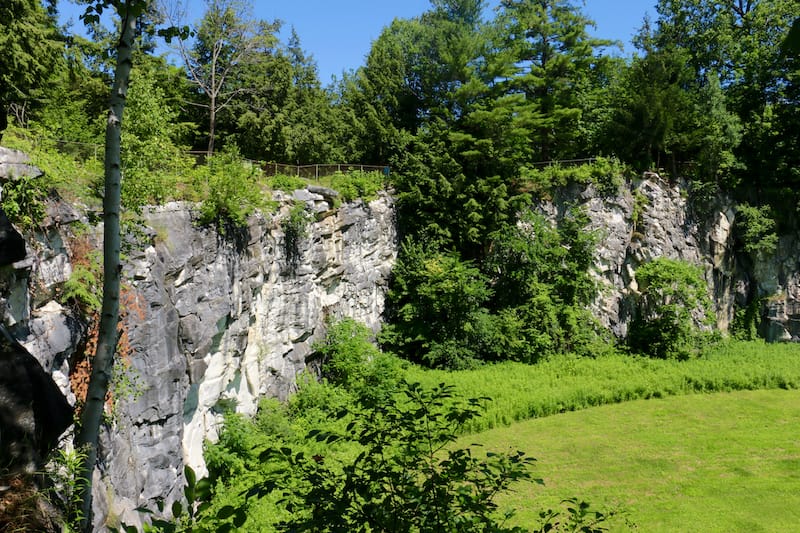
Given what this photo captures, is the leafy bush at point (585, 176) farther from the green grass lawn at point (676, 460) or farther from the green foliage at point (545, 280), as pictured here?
the green grass lawn at point (676, 460)

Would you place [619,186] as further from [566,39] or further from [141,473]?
[141,473]

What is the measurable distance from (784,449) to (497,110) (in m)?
12.5

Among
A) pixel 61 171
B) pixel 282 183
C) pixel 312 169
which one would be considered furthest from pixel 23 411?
pixel 312 169

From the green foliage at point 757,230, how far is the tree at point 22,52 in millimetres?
23238

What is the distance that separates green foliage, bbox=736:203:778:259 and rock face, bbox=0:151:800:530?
36 centimetres

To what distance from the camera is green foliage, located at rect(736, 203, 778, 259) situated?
19.4 meters

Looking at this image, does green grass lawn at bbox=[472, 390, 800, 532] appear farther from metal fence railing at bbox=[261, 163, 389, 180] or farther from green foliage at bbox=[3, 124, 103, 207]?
metal fence railing at bbox=[261, 163, 389, 180]

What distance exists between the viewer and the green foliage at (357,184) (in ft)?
53.6

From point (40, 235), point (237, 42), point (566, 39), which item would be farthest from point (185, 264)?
point (566, 39)

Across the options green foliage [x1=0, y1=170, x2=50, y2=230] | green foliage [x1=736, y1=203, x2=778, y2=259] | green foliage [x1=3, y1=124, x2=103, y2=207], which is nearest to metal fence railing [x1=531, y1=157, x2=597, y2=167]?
green foliage [x1=736, y1=203, x2=778, y2=259]

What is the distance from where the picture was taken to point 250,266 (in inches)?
451

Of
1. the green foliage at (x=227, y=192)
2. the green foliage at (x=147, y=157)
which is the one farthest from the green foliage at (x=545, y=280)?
the green foliage at (x=147, y=157)

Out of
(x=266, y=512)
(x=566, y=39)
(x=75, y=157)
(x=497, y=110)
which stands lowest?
(x=266, y=512)

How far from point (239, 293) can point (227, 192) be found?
2100mm
